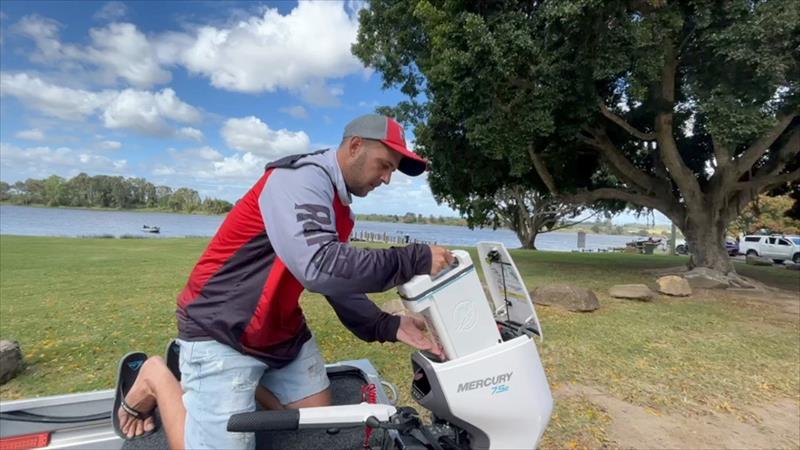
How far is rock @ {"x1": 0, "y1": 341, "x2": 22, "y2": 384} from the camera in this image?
493cm

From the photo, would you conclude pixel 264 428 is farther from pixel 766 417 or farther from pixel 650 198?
pixel 650 198

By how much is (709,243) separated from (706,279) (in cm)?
172

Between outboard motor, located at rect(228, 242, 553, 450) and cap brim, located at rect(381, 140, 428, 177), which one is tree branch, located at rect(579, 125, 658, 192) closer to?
cap brim, located at rect(381, 140, 428, 177)

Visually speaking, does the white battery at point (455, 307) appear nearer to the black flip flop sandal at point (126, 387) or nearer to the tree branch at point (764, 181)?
the black flip flop sandal at point (126, 387)

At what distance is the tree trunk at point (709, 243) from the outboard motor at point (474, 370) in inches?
583

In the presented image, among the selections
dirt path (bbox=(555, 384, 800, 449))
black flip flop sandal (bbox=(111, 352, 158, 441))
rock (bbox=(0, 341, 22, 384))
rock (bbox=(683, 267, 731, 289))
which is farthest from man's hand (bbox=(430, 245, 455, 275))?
rock (bbox=(683, 267, 731, 289))

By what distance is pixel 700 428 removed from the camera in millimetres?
4215

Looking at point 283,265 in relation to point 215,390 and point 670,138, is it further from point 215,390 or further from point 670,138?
point 670,138

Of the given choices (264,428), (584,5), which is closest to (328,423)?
(264,428)

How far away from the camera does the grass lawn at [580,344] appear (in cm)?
491

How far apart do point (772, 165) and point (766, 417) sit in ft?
38.0

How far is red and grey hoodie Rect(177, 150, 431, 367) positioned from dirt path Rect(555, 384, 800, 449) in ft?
10.4

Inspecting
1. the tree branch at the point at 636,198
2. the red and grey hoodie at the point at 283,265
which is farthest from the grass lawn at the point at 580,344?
the tree branch at the point at 636,198

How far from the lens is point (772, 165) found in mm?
13031
